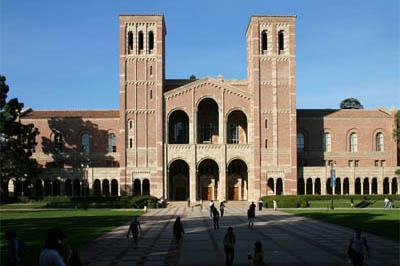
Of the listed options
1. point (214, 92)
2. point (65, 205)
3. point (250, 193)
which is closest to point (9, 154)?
point (65, 205)

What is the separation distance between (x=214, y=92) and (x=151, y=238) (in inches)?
1487

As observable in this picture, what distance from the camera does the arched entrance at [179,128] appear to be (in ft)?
217

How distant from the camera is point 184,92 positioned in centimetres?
6112

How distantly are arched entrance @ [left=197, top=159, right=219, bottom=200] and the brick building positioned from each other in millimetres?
145

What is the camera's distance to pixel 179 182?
2579 inches

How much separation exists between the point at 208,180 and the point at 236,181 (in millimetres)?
4148

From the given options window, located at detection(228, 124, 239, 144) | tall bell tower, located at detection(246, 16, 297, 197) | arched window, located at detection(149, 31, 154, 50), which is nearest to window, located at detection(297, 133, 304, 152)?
tall bell tower, located at detection(246, 16, 297, 197)

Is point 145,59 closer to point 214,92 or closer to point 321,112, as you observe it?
point 214,92

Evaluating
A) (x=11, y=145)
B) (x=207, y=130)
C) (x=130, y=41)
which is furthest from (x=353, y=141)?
(x=11, y=145)

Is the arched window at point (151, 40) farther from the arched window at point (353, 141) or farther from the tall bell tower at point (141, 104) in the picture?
the arched window at point (353, 141)

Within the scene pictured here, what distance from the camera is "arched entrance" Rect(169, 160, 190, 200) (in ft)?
214

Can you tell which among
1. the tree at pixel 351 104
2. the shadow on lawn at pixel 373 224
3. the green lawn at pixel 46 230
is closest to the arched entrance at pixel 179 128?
the green lawn at pixel 46 230

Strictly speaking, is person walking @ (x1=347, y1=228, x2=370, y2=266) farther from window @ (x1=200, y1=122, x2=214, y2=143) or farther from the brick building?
window @ (x1=200, y1=122, x2=214, y2=143)

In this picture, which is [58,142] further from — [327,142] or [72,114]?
[327,142]
